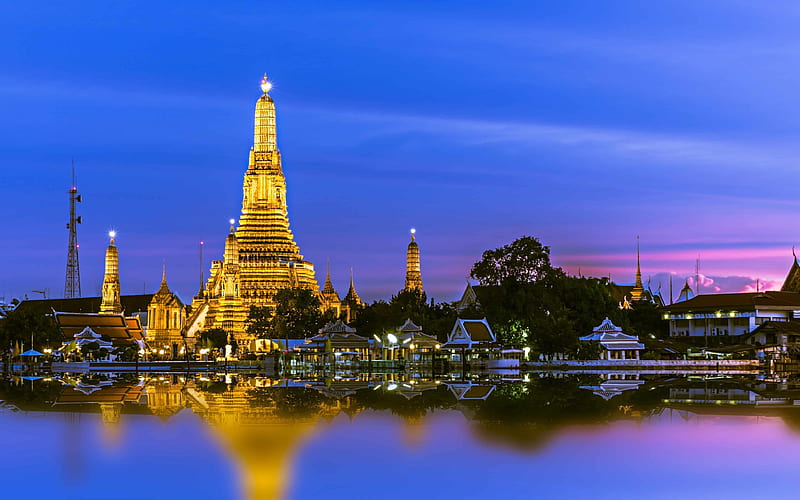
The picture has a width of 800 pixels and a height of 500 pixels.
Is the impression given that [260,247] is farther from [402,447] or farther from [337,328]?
[402,447]

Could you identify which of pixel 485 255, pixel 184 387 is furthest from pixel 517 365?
pixel 184 387

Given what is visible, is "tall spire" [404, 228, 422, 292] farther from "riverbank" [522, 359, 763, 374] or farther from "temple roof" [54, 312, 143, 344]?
"riverbank" [522, 359, 763, 374]

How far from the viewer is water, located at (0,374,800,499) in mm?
19250

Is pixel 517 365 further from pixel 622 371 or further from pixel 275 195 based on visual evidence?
pixel 275 195

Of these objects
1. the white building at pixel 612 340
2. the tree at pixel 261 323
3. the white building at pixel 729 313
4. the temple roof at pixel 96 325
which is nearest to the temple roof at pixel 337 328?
the tree at pixel 261 323

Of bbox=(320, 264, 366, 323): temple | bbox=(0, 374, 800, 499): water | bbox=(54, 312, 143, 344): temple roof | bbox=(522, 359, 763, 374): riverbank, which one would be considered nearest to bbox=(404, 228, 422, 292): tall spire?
bbox=(320, 264, 366, 323): temple

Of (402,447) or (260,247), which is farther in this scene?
(260,247)

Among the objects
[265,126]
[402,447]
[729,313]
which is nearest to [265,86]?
[265,126]

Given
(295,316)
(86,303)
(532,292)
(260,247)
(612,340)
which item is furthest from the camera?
(86,303)

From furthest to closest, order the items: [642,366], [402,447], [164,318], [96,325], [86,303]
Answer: [86,303], [164,318], [96,325], [642,366], [402,447]

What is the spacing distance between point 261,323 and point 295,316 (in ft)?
10.6

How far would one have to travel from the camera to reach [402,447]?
24562mm

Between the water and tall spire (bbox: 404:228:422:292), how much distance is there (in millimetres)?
82842

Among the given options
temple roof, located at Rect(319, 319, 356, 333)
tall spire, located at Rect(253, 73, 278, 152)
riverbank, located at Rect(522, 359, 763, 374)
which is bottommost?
riverbank, located at Rect(522, 359, 763, 374)
